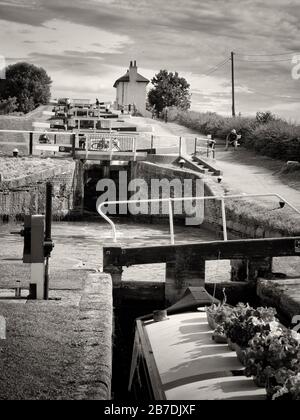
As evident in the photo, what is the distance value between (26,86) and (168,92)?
37.4 feet

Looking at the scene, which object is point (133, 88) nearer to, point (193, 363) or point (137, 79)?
point (137, 79)

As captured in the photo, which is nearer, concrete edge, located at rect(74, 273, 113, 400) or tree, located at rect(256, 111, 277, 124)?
concrete edge, located at rect(74, 273, 113, 400)

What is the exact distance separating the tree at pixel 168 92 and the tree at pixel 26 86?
29.6ft

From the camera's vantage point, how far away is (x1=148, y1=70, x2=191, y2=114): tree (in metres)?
53.2

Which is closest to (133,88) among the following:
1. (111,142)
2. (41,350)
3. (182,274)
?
(111,142)

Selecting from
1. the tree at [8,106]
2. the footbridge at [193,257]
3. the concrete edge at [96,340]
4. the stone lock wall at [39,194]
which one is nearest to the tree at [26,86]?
the tree at [8,106]

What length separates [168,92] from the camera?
5334cm

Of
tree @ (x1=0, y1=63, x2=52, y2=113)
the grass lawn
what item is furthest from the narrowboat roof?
tree @ (x1=0, y1=63, x2=52, y2=113)

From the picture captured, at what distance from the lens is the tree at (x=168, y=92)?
5325cm

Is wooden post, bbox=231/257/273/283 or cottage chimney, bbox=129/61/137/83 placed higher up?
cottage chimney, bbox=129/61/137/83

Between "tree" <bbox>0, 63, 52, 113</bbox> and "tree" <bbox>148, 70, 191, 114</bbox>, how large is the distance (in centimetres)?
903

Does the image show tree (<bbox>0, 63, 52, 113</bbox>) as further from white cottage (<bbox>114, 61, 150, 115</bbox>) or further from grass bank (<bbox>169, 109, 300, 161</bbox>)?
grass bank (<bbox>169, 109, 300, 161</bbox>)

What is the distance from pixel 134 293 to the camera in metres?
9.65
